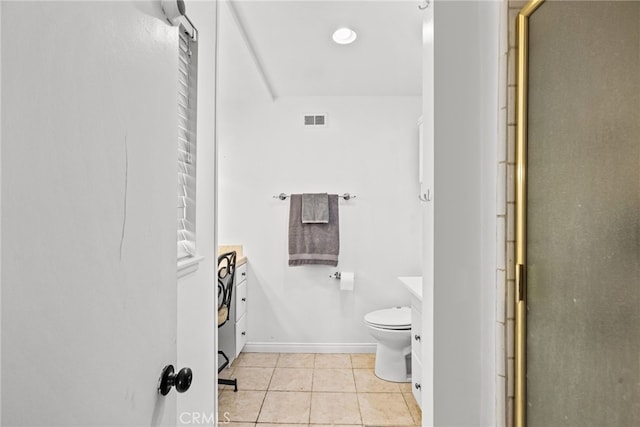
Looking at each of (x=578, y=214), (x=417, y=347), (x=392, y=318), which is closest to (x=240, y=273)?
(x=392, y=318)

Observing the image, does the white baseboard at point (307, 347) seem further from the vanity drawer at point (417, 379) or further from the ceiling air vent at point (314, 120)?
the ceiling air vent at point (314, 120)

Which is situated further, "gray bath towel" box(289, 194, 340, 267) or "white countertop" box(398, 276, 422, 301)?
"gray bath towel" box(289, 194, 340, 267)

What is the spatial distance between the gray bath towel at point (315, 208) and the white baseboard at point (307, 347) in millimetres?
1139

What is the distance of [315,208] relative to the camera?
3180mm

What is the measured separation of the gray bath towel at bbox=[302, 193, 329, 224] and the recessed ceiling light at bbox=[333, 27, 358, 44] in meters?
1.32

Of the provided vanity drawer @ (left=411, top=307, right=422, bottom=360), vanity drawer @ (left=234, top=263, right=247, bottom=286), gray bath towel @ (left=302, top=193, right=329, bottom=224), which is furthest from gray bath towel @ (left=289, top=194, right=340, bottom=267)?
vanity drawer @ (left=411, top=307, right=422, bottom=360)

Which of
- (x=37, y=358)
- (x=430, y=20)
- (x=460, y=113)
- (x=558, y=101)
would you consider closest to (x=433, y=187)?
(x=460, y=113)

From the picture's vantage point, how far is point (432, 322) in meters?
1.19

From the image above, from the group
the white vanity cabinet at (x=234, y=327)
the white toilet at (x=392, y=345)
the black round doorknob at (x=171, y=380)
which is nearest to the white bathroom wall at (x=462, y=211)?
the black round doorknob at (x=171, y=380)

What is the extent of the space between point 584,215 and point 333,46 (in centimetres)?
193

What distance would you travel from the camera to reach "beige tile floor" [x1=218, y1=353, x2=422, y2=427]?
2.15 metres

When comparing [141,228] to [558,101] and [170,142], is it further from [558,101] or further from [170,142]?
[558,101]

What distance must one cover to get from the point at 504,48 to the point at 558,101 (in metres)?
0.27

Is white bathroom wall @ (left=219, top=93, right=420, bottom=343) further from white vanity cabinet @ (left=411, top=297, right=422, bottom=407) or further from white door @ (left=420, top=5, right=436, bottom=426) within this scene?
white door @ (left=420, top=5, right=436, bottom=426)
